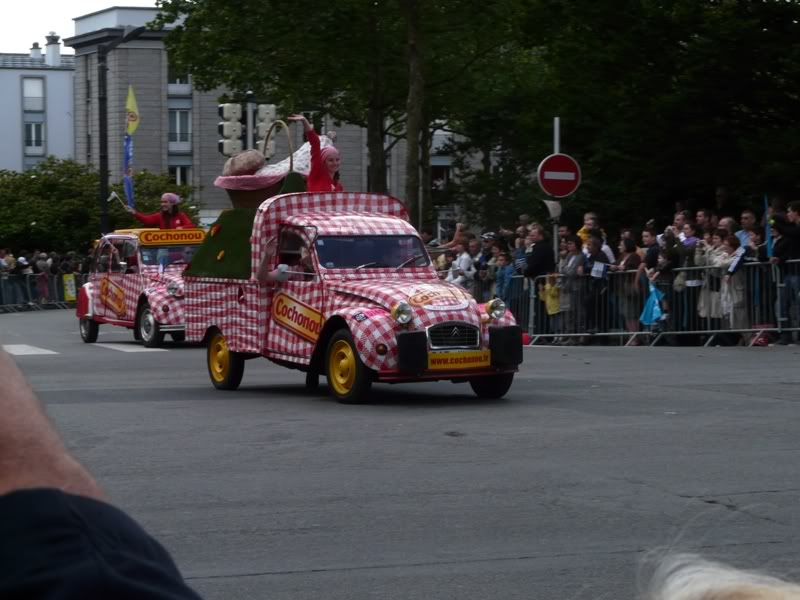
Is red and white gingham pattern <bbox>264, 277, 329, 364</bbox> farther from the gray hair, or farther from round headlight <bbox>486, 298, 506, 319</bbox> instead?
the gray hair

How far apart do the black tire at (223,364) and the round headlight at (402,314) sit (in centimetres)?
290

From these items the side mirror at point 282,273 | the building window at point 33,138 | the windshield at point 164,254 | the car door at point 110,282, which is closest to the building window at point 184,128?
the building window at point 33,138

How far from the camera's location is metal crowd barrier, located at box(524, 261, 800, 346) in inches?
830

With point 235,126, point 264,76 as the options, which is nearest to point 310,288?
point 235,126

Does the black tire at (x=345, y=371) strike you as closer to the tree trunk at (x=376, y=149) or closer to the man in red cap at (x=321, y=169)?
the man in red cap at (x=321, y=169)

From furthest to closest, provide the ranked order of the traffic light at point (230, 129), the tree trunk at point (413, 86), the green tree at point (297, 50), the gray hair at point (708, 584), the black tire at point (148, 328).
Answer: the green tree at point (297, 50)
the tree trunk at point (413, 86)
the traffic light at point (230, 129)
the black tire at point (148, 328)
the gray hair at point (708, 584)

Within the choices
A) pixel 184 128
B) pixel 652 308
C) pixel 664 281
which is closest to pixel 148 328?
pixel 652 308

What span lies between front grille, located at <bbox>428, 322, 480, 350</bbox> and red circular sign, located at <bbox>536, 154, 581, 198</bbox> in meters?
9.80

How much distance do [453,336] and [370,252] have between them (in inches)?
69.9

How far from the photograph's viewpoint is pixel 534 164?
1756 inches

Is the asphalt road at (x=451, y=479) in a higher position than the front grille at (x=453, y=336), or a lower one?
lower

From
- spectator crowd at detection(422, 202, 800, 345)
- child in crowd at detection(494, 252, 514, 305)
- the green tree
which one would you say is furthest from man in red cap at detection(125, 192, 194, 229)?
the green tree

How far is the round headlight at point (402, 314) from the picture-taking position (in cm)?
1429

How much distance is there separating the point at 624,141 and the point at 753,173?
4.18 m
